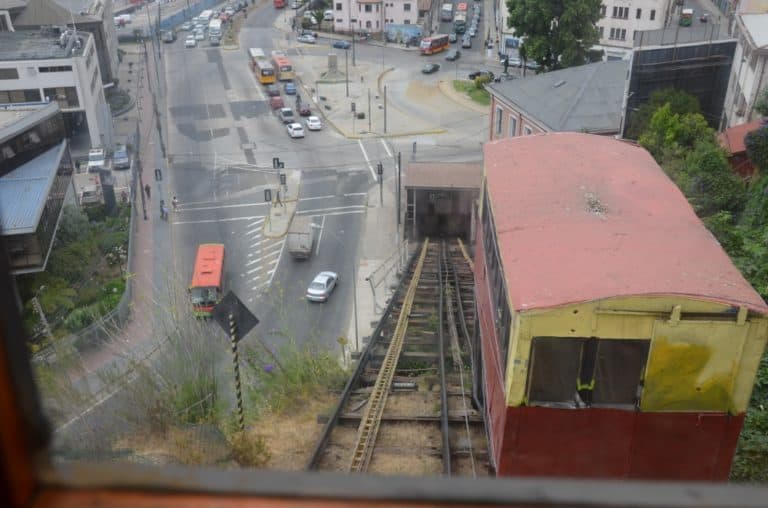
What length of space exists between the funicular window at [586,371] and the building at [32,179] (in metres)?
16.0

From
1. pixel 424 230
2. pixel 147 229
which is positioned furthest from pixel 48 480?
pixel 147 229

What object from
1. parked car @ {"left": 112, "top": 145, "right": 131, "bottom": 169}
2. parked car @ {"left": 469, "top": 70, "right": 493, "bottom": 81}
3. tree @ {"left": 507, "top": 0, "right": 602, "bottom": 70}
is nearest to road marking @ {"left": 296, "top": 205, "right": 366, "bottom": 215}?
parked car @ {"left": 112, "top": 145, "right": 131, "bottom": 169}

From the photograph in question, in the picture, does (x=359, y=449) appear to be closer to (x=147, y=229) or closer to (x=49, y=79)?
(x=147, y=229)

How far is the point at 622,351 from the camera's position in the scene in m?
7.80

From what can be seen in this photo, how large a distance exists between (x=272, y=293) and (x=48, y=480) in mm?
22039

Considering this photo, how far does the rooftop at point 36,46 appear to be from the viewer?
112 ft

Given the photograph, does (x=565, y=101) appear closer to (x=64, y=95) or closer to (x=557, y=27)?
(x=557, y=27)

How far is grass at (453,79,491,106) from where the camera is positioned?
43438mm

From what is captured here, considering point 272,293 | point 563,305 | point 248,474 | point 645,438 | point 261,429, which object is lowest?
point 272,293

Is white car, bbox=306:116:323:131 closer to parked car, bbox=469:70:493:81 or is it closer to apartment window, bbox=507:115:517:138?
parked car, bbox=469:70:493:81

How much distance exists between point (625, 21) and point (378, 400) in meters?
41.3

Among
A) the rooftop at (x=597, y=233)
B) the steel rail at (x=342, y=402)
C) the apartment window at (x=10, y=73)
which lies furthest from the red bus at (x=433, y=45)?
the rooftop at (x=597, y=233)

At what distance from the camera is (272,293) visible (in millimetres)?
23484

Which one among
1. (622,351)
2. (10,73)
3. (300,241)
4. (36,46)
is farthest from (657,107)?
(36,46)
